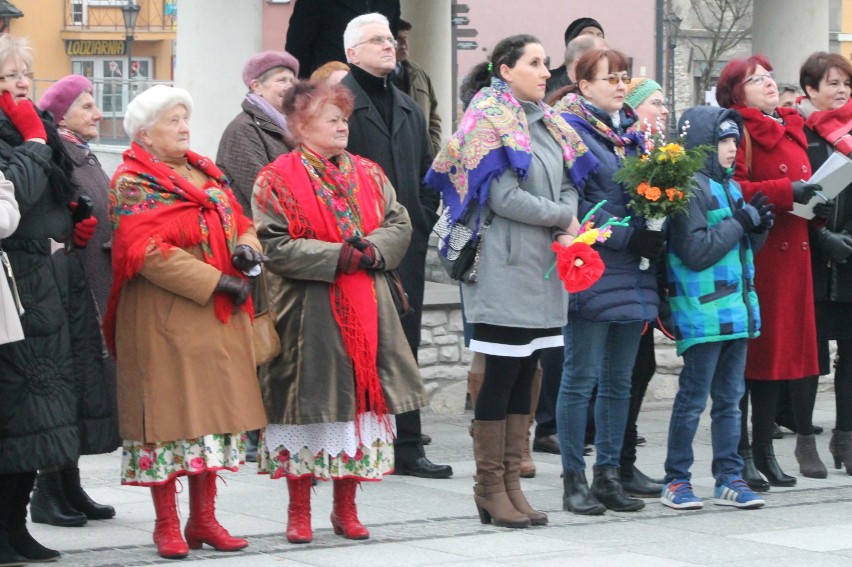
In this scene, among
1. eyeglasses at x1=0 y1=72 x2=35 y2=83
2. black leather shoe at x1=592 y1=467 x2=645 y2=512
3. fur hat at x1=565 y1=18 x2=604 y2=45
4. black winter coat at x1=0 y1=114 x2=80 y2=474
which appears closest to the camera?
black winter coat at x1=0 y1=114 x2=80 y2=474

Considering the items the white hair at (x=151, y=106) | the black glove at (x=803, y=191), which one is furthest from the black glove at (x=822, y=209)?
the white hair at (x=151, y=106)

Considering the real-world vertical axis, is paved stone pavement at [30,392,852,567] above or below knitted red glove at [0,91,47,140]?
below

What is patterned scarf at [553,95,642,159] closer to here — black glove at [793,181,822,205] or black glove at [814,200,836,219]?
black glove at [793,181,822,205]

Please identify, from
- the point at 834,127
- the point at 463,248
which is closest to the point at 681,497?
the point at 463,248

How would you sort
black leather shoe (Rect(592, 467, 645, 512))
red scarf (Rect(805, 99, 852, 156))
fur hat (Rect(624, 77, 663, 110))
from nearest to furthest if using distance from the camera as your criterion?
black leather shoe (Rect(592, 467, 645, 512))
fur hat (Rect(624, 77, 663, 110))
red scarf (Rect(805, 99, 852, 156))

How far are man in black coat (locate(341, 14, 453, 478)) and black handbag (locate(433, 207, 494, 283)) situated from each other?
1.21 metres

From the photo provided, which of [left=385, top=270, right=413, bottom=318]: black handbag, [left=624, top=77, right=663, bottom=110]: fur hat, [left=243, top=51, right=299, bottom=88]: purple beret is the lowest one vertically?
[left=385, top=270, right=413, bottom=318]: black handbag

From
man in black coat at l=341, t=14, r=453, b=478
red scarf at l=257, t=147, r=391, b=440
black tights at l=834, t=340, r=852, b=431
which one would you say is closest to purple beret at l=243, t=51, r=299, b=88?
man in black coat at l=341, t=14, r=453, b=478

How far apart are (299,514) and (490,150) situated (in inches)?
65.0

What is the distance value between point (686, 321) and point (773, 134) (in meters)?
1.25

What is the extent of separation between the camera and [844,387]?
8734mm

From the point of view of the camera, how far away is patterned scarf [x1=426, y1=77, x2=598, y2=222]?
6805mm

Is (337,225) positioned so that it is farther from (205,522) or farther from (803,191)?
(803,191)

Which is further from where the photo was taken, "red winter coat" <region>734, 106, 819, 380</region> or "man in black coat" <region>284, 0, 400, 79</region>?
"man in black coat" <region>284, 0, 400, 79</region>
